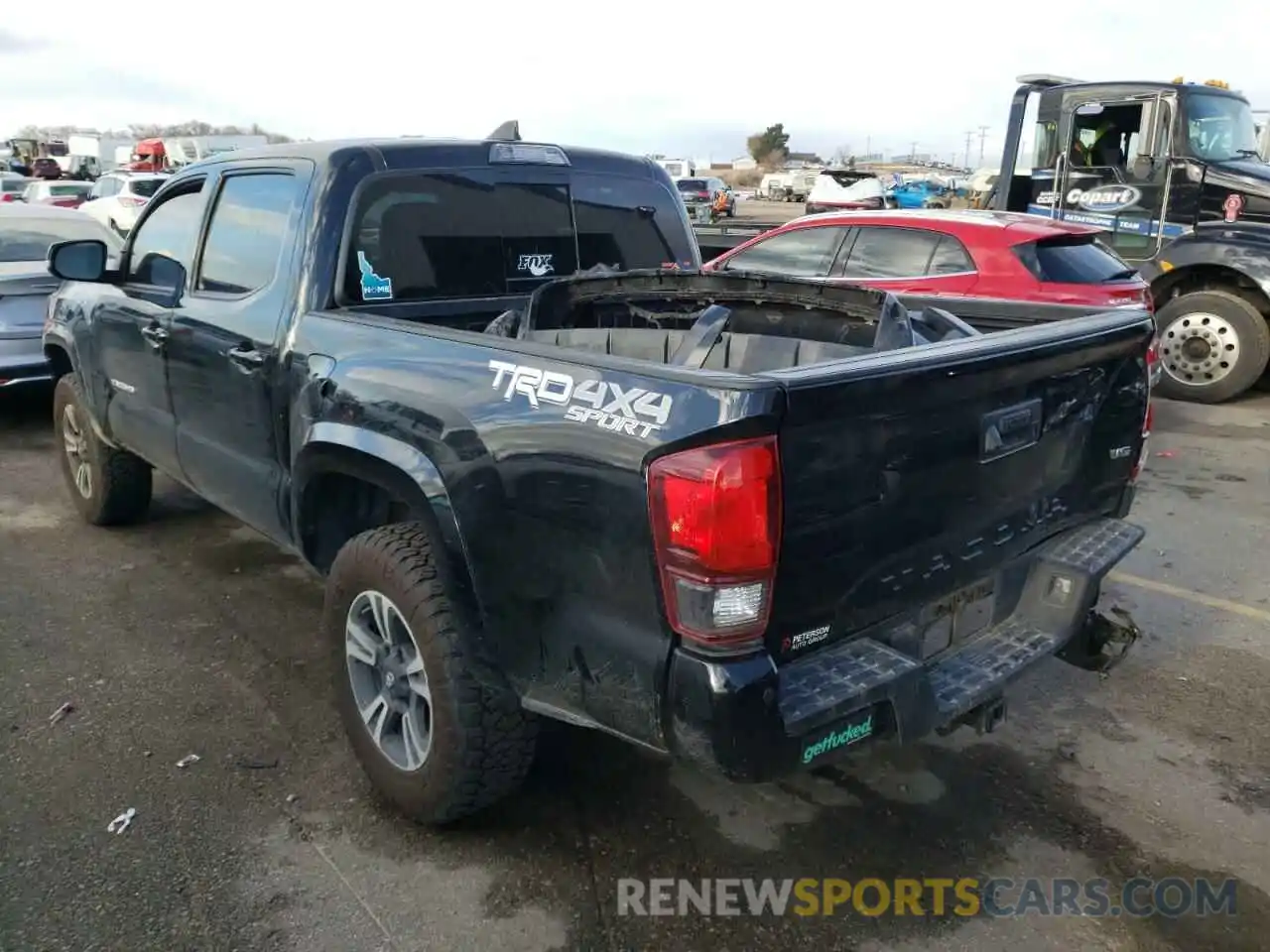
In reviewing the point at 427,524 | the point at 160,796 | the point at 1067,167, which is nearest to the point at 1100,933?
the point at 427,524

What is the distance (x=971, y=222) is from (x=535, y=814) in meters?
5.69

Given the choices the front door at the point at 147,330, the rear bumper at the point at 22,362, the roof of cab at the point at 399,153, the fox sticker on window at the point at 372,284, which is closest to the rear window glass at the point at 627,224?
the roof of cab at the point at 399,153

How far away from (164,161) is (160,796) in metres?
40.9

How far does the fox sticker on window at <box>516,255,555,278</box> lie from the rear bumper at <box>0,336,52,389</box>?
15.9 ft

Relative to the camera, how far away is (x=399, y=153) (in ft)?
11.8

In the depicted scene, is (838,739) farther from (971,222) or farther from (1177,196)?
(1177,196)

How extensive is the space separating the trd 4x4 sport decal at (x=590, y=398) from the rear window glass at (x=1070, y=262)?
213 inches

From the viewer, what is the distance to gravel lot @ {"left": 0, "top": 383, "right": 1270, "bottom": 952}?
2.60 metres

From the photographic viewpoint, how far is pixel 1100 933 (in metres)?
2.61

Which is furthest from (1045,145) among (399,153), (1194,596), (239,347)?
(239,347)

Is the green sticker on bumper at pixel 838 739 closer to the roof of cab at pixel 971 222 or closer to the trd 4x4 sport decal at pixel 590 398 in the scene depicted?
the trd 4x4 sport decal at pixel 590 398

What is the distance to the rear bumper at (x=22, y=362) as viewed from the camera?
716cm

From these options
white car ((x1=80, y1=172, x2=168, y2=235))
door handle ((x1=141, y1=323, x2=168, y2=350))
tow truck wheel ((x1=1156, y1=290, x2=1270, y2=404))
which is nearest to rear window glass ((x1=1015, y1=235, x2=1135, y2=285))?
tow truck wheel ((x1=1156, y1=290, x2=1270, y2=404))

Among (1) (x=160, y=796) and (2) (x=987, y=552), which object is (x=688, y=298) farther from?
(1) (x=160, y=796)
